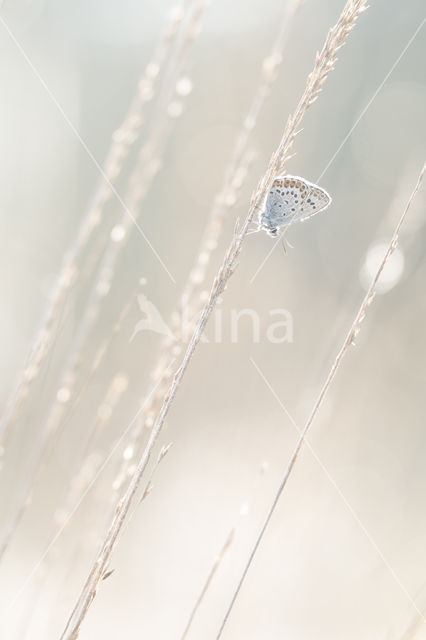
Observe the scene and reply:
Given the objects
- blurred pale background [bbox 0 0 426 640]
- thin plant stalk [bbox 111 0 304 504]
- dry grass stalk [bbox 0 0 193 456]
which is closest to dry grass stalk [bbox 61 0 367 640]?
thin plant stalk [bbox 111 0 304 504]

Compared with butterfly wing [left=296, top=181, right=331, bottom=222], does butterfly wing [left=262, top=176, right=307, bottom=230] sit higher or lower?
higher

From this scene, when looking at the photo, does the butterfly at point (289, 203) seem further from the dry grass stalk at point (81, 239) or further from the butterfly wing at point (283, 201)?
the dry grass stalk at point (81, 239)

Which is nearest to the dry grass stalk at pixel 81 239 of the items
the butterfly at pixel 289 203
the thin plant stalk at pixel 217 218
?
the thin plant stalk at pixel 217 218

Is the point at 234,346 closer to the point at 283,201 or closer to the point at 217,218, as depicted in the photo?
the point at 283,201

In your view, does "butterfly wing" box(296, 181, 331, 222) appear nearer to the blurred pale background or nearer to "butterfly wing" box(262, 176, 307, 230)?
"butterfly wing" box(262, 176, 307, 230)

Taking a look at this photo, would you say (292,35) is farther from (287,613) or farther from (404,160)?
(287,613)

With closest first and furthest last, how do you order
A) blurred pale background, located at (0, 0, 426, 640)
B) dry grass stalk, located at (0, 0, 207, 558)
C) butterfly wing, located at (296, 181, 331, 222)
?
1. dry grass stalk, located at (0, 0, 207, 558)
2. butterfly wing, located at (296, 181, 331, 222)
3. blurred pale background, located at (0, 0, 426, 640)

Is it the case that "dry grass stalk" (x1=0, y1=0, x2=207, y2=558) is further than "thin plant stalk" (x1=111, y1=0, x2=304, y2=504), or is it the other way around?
"dry grass stalk" (x1=0, y1=0, x2=207, y2=558)
